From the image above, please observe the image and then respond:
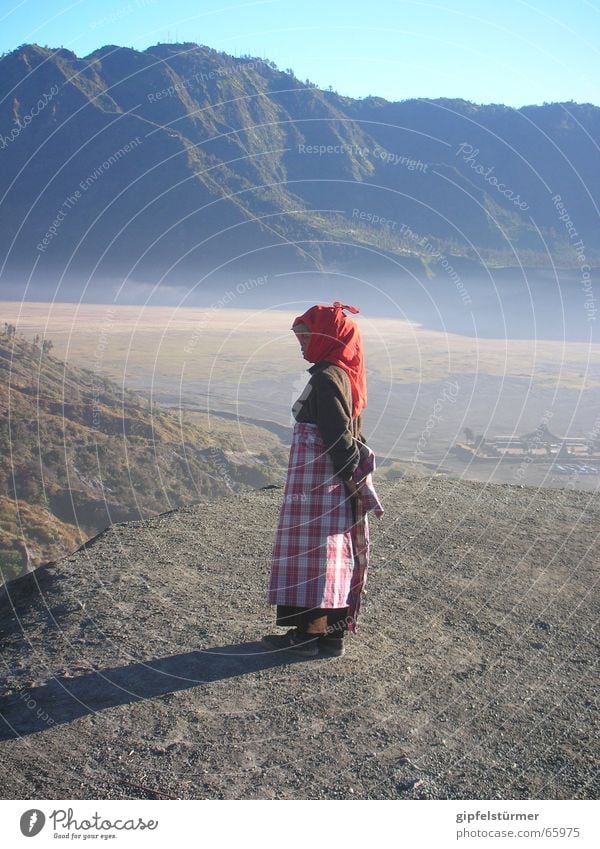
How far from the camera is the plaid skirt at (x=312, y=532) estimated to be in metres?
4.95

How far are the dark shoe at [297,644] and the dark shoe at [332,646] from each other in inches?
1.8

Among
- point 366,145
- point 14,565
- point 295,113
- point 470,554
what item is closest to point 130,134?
point 295,113

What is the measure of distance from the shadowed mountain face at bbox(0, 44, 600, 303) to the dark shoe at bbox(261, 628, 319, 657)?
31.4 m

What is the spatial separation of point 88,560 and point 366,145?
1848 inches

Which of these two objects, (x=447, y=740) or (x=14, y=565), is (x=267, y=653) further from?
(x=14, y=565)

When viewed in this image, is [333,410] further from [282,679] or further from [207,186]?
[207,186]
